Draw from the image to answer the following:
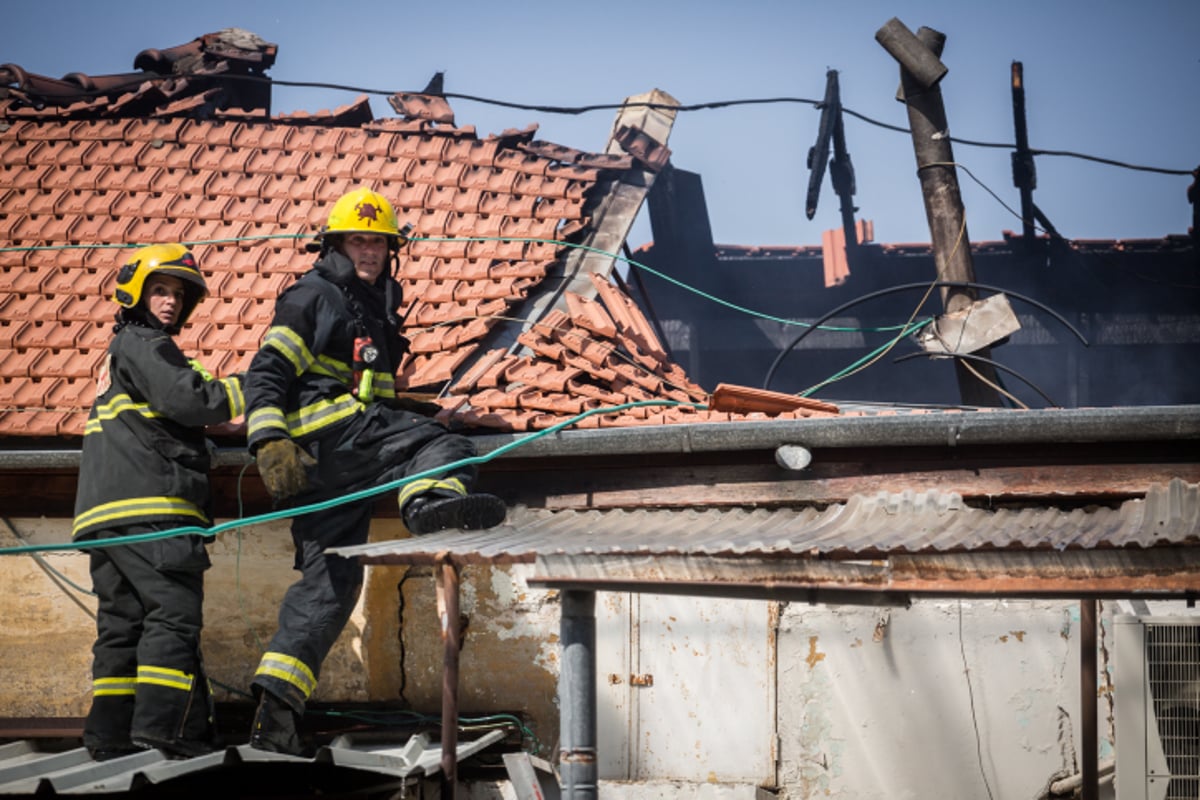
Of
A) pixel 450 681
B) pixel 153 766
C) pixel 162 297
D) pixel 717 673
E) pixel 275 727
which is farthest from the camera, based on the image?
pixel 717 673

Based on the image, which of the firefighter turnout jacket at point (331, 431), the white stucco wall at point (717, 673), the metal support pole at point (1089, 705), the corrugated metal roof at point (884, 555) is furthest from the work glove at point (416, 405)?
the metal support pole at point (1089, 705)

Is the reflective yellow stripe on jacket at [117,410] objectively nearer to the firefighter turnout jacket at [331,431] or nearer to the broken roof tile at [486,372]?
the firefighter turnout jacket at [331,431]

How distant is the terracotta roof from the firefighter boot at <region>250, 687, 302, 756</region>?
1686 millimetres

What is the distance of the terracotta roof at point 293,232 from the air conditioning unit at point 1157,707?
1859mm

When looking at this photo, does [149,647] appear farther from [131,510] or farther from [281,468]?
[281,468]

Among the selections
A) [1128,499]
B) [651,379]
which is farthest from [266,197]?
[1128,499]

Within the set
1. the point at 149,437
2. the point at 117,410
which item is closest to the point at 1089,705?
the point at 149,437

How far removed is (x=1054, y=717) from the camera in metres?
5.95

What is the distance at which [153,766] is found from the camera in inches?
193

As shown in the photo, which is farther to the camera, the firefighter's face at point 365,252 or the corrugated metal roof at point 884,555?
the firefighter's face at point 365,252

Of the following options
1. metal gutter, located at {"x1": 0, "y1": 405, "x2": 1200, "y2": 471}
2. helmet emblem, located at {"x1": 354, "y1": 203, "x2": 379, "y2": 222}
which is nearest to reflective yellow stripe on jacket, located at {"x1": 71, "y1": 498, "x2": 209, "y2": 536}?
metal gutter, located at {"x1": 0, "y1": 405, "x2": 1200, "y2": 471}

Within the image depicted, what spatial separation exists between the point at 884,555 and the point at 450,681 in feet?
6.04

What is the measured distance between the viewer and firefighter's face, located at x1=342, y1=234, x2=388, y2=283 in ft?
19.9

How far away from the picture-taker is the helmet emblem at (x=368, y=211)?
5.98m
